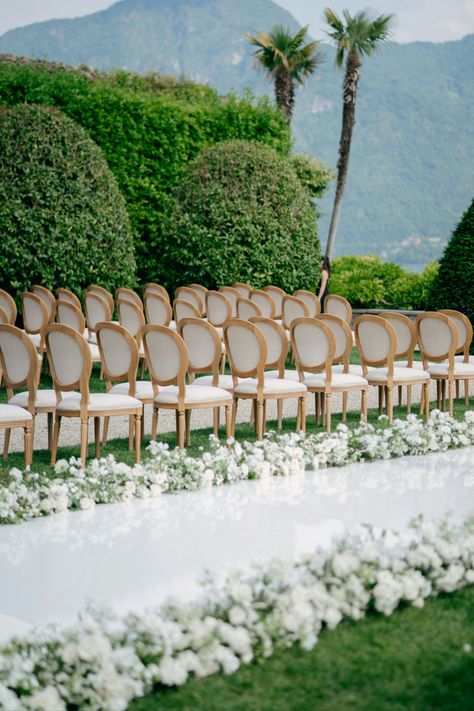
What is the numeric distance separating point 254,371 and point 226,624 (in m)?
4.66

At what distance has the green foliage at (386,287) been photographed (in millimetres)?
19875

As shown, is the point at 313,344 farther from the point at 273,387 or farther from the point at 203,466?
the point at 203,466

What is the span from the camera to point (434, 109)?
8606cm

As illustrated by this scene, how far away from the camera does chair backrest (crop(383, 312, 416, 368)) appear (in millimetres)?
9547

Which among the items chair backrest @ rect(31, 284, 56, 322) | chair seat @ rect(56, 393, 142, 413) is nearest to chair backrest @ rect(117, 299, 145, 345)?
chair backrest @ rect(31, 284, 56, 322)

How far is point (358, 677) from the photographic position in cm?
341

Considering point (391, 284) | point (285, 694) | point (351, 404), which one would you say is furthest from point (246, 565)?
point (391, 284)

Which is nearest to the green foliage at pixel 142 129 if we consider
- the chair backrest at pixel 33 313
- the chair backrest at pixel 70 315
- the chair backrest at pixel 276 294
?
the chair backrest at pixel 276 294

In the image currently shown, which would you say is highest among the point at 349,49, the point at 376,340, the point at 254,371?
the point at 349,49

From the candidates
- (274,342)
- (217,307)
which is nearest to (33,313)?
(217,307)

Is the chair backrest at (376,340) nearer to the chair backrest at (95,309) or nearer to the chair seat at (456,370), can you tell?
the chair seat at (456,370)

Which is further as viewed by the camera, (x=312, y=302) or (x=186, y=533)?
(x=312, y=302)

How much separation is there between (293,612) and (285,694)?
0.38 metres

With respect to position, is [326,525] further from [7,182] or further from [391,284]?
[391,284]
